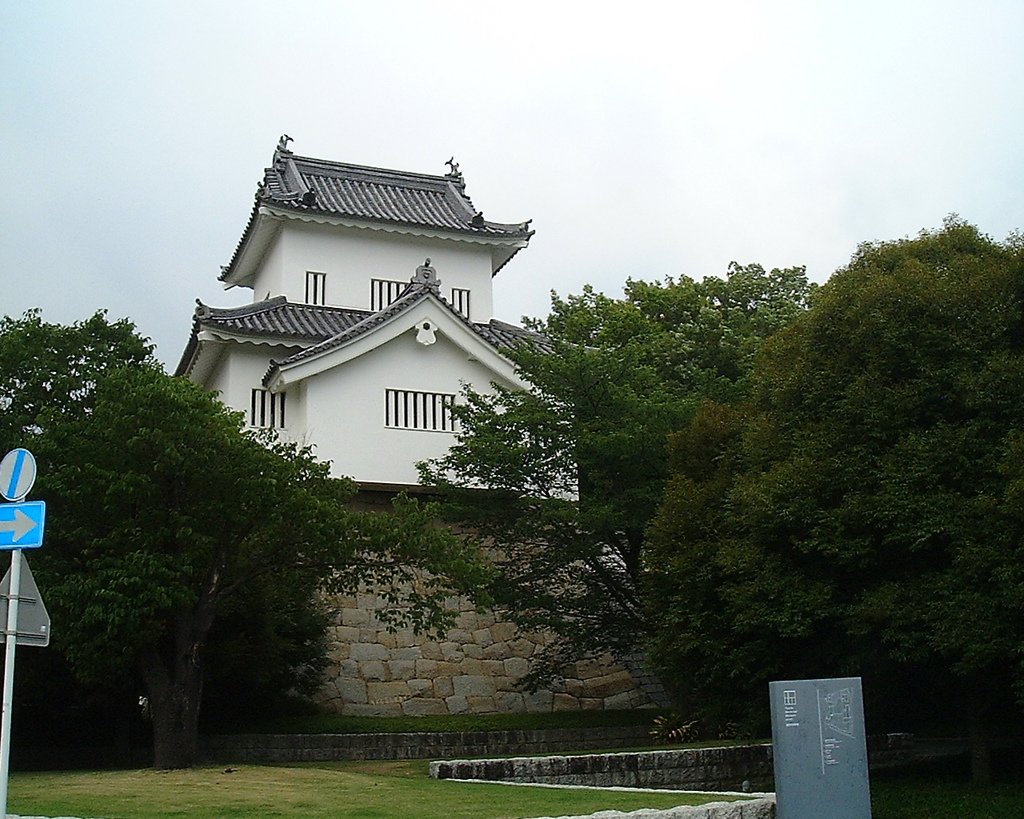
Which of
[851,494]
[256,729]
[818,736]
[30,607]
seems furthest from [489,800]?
[256,729]

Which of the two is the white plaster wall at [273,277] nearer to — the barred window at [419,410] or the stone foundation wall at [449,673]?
the barred window at [419,410]

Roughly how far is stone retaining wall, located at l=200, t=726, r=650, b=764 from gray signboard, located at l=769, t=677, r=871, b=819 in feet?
27.5

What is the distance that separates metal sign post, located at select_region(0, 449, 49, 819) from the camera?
7.82m

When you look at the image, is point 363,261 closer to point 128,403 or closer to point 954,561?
point 128,403

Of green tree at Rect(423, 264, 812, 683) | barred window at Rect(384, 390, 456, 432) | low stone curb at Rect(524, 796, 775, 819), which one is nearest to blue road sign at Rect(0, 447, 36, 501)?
low stone curb at Rect(524, 796, 775, 819)

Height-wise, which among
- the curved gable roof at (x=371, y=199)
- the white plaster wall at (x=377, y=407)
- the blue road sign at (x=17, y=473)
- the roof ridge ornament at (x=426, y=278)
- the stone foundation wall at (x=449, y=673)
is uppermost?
the curved gable roof at (x=371, y=199)

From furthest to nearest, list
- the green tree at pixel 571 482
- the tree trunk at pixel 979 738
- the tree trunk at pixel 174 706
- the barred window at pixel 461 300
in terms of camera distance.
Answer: the barred window at pixel 461 300, the green tree at pixel 571 482, the tree trunk at pixel 174 706, the tree trunk at pixel 979 738

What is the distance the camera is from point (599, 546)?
795 inches

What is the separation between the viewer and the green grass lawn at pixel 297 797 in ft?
33.2

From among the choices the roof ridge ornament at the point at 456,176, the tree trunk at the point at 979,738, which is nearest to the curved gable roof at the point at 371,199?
the roof ridge ornament at the point at 456,176

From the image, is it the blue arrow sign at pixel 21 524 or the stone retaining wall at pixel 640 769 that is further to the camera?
the stone retaining wall at pixel 640 769

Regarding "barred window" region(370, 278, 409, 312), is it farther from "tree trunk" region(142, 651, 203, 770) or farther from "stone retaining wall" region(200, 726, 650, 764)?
"tree trunk" region(142, 651, 203, 770)

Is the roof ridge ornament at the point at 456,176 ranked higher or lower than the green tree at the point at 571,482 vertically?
higher

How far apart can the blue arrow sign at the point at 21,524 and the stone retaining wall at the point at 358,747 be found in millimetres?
10354
